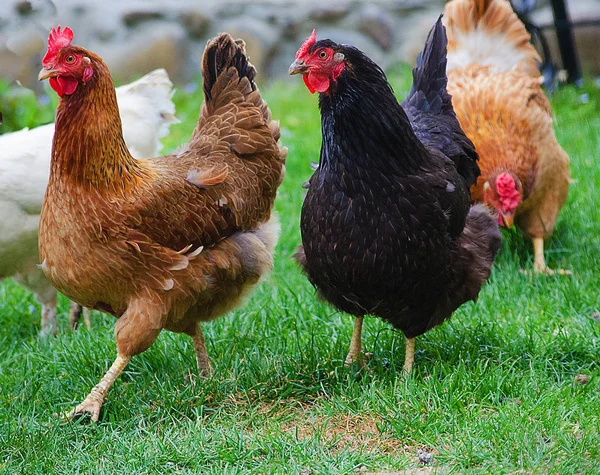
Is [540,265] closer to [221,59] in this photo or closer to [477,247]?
[477,247]

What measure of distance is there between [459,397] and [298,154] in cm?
448

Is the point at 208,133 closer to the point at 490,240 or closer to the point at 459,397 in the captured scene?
the point at 490,240

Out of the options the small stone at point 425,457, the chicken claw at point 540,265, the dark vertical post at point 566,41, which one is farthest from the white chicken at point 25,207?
the dark vertical post at point 566,41

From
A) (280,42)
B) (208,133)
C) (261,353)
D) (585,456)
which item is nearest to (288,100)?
(280,42)

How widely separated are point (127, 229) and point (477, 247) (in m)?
1.83

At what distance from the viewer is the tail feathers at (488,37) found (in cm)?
606

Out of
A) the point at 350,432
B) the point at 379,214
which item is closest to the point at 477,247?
the point at 379,214

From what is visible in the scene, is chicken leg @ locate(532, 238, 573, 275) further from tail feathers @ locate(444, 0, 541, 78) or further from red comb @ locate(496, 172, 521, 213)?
tail feathers @ locate(444, 0, 541, 78)

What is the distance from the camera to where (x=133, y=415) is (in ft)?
12.2

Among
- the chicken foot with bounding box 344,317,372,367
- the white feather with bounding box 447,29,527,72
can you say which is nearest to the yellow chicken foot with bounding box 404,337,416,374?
the chicken foot with bounding box 344,317,372,367

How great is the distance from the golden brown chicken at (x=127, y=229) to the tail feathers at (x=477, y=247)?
1.09 meters

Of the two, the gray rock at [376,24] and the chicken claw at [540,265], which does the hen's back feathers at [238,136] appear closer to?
the chicken claw at [540,265]

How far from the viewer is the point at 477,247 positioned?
410 cm

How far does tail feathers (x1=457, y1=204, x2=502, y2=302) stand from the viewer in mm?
3920
